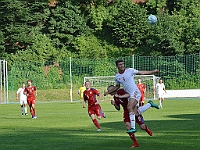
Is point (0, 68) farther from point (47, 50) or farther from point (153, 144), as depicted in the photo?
point (153, 144)

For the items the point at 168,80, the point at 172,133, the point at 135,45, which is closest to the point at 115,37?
the point at 135,45

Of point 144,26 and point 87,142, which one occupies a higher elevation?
point 144,26

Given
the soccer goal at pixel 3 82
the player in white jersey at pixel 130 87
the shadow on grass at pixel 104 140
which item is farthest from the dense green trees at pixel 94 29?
the player in white jersey at pixel 130 87

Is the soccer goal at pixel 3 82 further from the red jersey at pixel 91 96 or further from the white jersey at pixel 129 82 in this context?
the white jersey at pixel 129 82

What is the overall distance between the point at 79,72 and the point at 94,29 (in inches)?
580

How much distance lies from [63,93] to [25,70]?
463 centimetres

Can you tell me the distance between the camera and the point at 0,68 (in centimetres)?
5750

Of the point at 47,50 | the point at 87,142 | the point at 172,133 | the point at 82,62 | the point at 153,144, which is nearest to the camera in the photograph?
the point at 153,144

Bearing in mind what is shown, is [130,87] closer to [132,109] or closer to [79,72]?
[132,109]

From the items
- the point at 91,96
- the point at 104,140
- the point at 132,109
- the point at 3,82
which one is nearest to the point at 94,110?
the point at 91,96

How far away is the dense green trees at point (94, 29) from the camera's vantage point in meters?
68.4

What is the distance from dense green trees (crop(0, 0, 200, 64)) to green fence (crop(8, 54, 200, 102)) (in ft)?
22.6

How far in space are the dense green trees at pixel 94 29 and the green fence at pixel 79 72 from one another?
6.90 meters

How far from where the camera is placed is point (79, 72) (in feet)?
198
